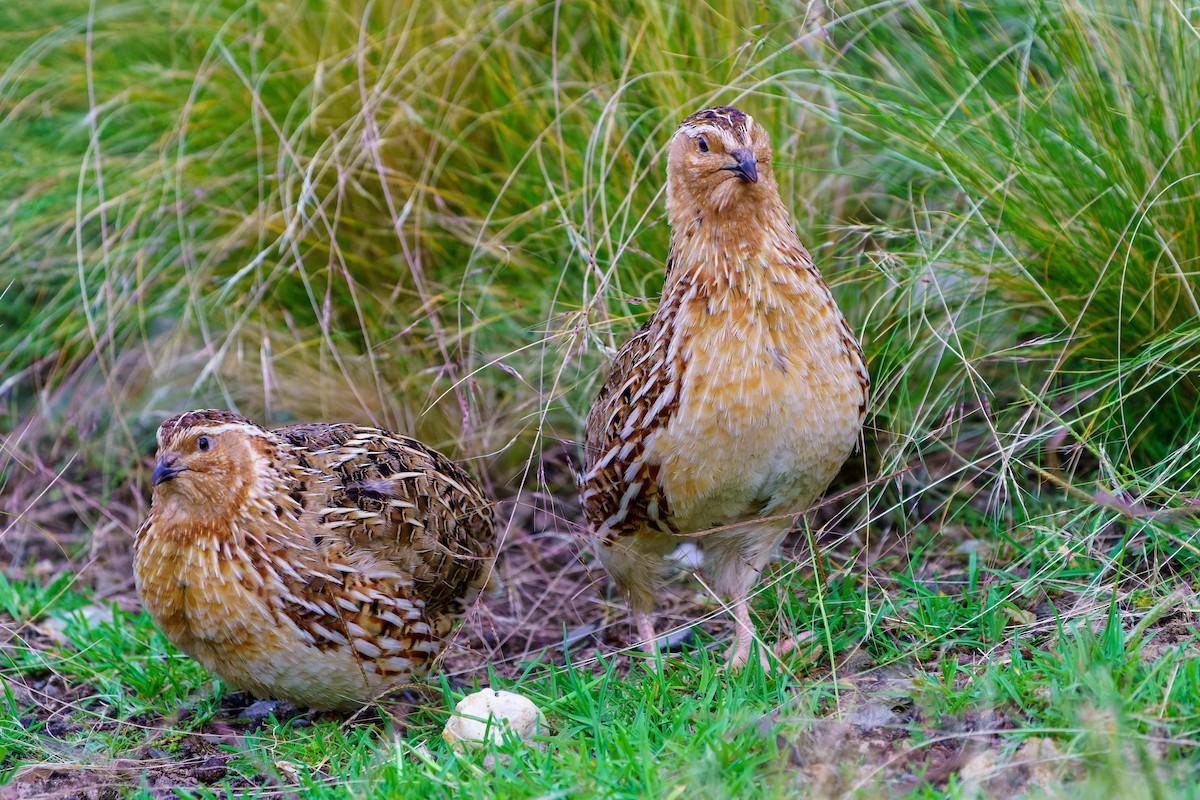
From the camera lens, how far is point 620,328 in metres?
4.93

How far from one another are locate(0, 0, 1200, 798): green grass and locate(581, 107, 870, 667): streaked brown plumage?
0.92 feet

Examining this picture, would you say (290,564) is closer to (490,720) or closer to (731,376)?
(490,720)

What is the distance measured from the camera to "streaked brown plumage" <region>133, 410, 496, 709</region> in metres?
3.86

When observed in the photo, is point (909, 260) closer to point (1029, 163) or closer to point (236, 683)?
point (1029, 163)

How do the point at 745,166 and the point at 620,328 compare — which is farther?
the point at 620,328

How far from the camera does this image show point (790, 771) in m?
3.03

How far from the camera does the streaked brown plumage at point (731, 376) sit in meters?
3.67

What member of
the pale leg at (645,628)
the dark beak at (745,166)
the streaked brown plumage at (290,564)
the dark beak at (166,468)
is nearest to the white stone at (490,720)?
the streaked brown plumage at (290,564)

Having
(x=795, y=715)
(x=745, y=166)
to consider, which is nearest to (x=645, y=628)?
(x=795, y=715)

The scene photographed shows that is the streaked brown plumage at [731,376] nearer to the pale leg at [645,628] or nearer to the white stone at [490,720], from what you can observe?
the pale leg at [645,628]

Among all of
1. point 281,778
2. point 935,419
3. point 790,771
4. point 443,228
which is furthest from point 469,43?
point 790,771

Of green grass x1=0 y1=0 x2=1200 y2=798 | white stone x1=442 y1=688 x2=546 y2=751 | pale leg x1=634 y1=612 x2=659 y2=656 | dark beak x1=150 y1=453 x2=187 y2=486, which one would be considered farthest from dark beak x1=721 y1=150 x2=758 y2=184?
dark beak x1=150 y1=453 x2=187 y2=486

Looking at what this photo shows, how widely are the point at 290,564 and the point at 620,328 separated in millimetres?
1653

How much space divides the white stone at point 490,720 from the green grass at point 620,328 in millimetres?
94
